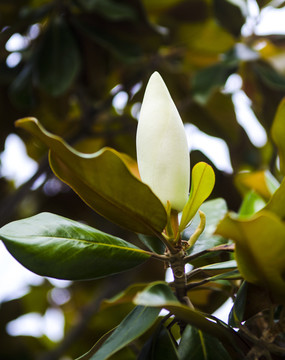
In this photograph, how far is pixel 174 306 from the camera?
0.44 meters

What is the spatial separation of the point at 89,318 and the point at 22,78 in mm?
756

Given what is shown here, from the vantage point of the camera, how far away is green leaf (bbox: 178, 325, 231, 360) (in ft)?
1.77

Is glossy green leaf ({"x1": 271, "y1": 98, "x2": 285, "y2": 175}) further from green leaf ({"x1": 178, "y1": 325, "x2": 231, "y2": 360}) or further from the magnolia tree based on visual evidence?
green leaf ({"x1": 178, "y1": 325, "x2": 231, "y2": 360})

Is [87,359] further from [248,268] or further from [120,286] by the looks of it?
[120,286]

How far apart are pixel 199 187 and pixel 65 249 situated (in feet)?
0.56

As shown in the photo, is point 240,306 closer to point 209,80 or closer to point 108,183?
point 108,183

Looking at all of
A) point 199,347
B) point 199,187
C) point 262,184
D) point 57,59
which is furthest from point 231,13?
point 199,347

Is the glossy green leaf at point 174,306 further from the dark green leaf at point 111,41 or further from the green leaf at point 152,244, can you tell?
the dark green leaf at point 111,41

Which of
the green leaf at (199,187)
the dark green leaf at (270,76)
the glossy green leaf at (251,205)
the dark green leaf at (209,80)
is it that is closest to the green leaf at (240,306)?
the green leaf at (199,187)

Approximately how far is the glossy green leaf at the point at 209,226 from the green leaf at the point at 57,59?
0.69 m

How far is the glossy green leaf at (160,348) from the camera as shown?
0.54 m

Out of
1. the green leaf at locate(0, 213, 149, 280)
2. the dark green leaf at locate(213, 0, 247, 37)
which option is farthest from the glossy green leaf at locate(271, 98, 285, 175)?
the dark green leaf at locate(213, 0, 247, 37)

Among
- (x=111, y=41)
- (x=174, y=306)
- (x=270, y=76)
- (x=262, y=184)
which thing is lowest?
(x=270, y=76)

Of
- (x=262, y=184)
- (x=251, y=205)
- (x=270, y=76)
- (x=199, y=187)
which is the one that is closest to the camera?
(x=199, y=187)
